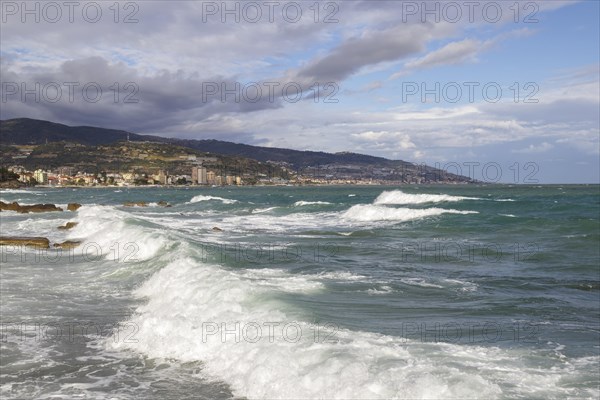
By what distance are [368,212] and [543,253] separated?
22354 millimetres

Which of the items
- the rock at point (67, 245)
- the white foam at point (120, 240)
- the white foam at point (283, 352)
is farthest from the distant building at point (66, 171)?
the white foam at point (283, 352)

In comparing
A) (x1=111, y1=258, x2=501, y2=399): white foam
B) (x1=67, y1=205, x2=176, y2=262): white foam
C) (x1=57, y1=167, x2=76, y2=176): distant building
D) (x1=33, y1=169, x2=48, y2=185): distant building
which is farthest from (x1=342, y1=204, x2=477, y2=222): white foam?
(x1=57, y1=167, x2=76, y2=176): distant building

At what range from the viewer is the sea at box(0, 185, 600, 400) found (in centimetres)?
688

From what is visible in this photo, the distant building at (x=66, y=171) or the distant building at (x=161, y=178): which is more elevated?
the distant building at (x=66, y=171)

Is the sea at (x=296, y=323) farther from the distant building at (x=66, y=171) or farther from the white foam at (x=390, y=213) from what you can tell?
the distant building at (x=66, y=171)

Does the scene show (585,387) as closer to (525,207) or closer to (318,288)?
(318,288)

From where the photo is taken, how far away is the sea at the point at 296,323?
22.6ft

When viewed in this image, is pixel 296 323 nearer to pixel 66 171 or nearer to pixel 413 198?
pixel 413 198

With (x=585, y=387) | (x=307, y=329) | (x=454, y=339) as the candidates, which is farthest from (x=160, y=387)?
(x=585, y=387)

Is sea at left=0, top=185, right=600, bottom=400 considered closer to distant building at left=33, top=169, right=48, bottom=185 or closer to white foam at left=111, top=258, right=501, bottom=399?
white foam at left=111, top=258, right=501, bottom=399

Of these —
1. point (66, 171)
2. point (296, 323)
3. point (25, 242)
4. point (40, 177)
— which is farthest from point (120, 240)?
point (66, 171)

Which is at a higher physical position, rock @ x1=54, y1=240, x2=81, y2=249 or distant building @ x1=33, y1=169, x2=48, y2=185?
distant building @ x1=33, y1=169, x2=48, y2=185

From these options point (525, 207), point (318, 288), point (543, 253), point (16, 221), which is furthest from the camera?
point (525, 207)

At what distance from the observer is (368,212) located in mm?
42969
